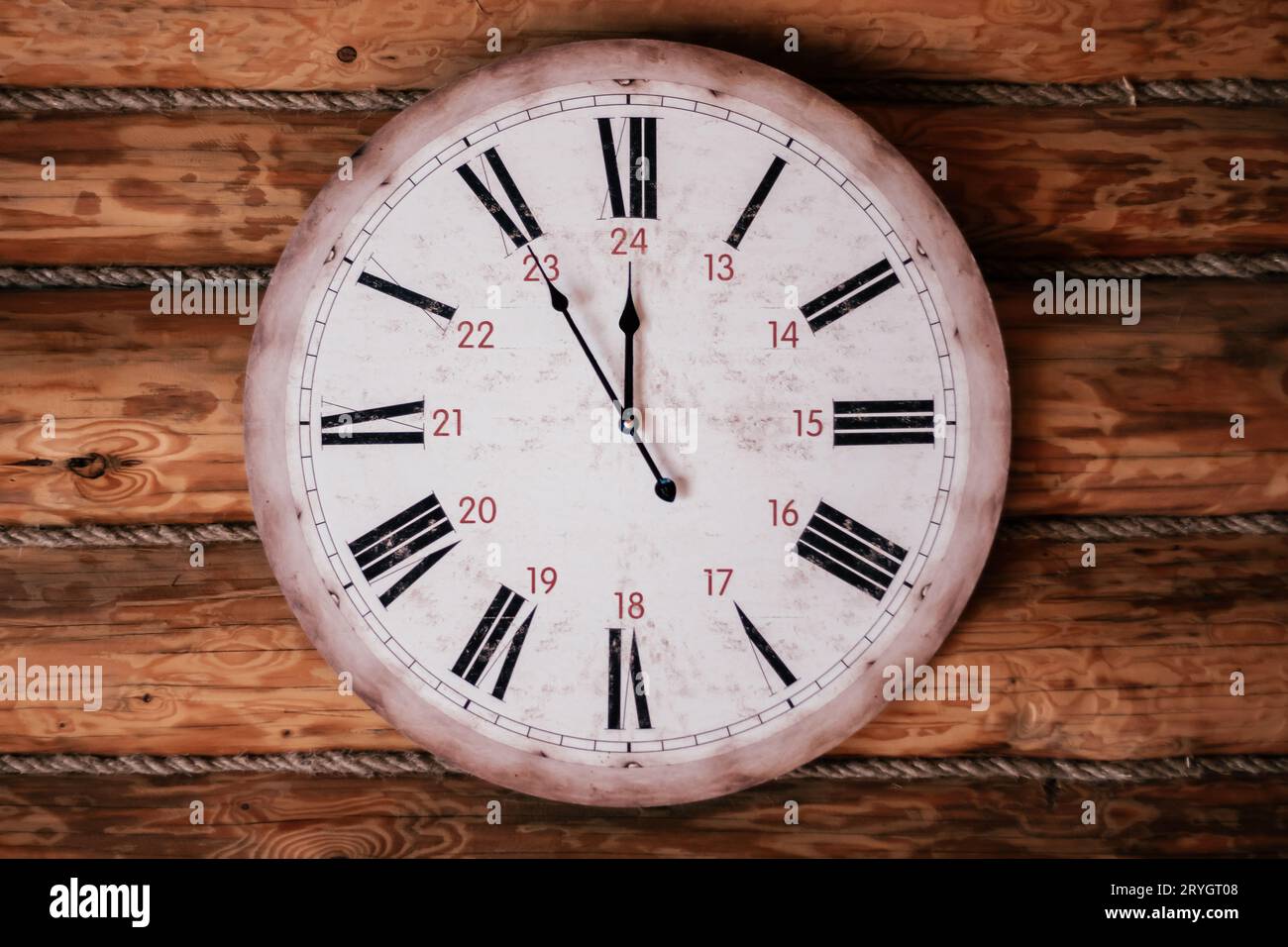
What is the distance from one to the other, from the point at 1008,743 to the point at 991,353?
69cm

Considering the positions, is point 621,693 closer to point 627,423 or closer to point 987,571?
point 627,423

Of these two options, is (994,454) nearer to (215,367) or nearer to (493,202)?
(493,202)

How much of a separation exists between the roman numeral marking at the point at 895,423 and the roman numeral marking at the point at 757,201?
0.34 m

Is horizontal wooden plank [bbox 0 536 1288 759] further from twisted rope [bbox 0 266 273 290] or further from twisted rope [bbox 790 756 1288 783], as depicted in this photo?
twisted rope [bbox 0 266 273 290]

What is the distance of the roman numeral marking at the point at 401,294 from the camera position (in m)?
1.65

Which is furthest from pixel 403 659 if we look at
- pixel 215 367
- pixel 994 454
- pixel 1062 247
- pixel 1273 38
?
pixel 1273 38

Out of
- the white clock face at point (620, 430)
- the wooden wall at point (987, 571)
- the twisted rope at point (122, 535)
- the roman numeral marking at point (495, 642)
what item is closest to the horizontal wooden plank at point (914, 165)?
the wooden wall at point (987, 571)

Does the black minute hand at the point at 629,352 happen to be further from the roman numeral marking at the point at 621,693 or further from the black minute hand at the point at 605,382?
the roman numeral marking at the point at 621,693

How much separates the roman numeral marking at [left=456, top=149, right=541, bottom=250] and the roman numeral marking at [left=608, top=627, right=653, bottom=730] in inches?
27.6

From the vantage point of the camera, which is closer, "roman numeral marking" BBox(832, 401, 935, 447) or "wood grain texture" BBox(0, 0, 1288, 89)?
Result: "roman numeral marking" BBox(832, 401, 935, 447)

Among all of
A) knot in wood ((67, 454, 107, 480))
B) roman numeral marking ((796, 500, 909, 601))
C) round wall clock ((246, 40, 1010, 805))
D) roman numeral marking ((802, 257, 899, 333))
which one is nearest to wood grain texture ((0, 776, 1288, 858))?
round wall clock ((246, 40, 1010, 805))

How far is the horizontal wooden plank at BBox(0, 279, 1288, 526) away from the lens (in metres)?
1.76

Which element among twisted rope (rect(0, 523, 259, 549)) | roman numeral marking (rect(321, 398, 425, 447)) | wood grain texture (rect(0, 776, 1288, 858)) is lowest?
wood grain texture (rect(0, 776, 1288, 858))

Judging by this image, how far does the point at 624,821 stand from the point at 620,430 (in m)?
0.69
